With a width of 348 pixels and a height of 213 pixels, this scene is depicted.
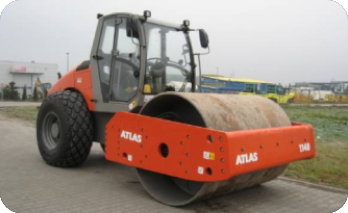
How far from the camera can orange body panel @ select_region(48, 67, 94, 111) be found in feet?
21.3

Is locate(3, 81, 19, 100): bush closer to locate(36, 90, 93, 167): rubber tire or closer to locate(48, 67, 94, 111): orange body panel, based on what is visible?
locate(48, 67, 94, 111): orange body panel

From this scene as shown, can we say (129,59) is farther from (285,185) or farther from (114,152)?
(285,185)

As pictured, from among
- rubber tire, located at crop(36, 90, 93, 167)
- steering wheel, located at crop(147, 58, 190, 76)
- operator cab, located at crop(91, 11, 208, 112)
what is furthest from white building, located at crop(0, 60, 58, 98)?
steering wheel, located at crop(147, 58, 190, 76)

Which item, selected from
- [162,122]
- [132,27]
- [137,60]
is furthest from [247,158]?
[132,27]

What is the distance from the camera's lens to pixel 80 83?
266 inches

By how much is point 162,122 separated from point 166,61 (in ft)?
5.64

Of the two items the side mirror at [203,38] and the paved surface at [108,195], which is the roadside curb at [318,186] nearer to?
the paved surface at [108,195]

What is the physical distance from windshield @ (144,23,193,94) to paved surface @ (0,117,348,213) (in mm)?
1536

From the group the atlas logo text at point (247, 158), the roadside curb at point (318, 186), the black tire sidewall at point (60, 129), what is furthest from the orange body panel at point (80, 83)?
the roadside curb at point (318, 186)

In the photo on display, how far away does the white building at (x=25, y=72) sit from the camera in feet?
158

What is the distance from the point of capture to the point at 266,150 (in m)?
4.36

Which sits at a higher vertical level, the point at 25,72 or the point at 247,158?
the point at 25,72

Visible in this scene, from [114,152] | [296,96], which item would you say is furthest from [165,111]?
[296,96]

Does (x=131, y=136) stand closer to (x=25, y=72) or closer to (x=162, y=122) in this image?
(x=162, y=122)
